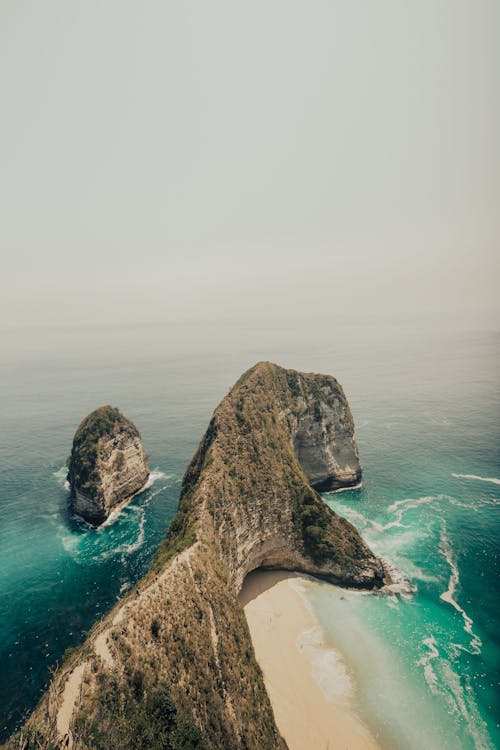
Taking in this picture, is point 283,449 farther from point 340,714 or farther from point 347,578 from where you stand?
point 340,714

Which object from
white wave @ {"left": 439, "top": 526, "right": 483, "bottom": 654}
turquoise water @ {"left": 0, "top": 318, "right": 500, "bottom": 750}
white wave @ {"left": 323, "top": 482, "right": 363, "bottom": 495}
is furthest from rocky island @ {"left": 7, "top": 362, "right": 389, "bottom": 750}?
white wave @ {"left": 323, "top": 482, "right": 363, "bottom": 495}

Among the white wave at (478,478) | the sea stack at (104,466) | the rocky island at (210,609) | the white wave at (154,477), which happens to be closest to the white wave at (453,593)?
the rocky island at (210,609)

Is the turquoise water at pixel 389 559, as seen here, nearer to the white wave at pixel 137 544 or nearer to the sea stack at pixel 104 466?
the white wave at pixel 137 544

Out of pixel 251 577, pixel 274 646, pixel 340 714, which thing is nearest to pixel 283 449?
pixel 251 577

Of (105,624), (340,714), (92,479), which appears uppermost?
(105,624)

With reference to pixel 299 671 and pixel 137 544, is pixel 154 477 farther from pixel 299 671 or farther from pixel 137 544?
pixel 299 671

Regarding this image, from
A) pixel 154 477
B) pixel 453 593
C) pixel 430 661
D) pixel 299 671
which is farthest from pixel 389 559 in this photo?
pixel 154 477
